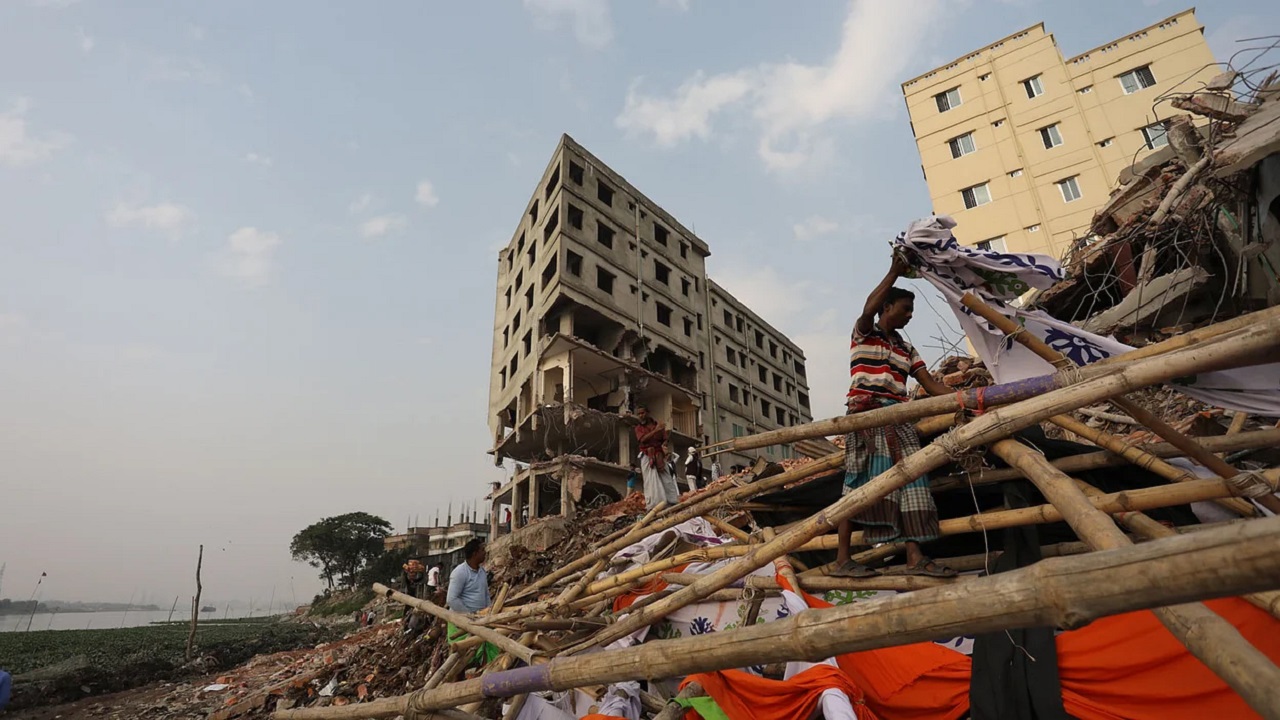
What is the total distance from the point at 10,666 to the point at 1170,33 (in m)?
51.5

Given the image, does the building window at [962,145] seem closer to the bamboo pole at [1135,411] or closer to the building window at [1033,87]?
the building window at [1033,87]

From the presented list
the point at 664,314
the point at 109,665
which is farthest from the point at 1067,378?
the point at 664,314

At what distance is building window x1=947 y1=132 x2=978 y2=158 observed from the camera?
23.9 metres

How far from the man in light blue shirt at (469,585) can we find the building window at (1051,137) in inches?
1060

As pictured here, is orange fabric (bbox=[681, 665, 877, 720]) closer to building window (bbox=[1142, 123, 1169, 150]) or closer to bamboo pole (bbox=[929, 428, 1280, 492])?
bamboo pole (bbox=[929, 428, 1280, 492])

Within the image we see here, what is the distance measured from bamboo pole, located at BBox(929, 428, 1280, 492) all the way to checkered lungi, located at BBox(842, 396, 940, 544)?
0.86ft

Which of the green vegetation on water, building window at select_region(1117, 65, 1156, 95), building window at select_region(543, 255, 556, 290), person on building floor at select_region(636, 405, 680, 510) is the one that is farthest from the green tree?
building window at select_region(1117, 65, 1156, 95)

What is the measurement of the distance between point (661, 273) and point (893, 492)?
91.5 ft

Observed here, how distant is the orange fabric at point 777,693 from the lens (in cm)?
333

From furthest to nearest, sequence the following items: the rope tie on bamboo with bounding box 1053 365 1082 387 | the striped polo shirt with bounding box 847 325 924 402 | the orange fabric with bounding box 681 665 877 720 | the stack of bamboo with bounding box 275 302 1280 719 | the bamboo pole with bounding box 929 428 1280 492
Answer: the striped polo shirt with bounding box 847 325 924 402, the bamboo pole with bounding box 929 428 1280 492, the orange fabric with bounding box 681 665 877 720, the rope tie on bamboo with bounding box 1053 365 1082 387, the stack of bamboo with bounding box 275 302 1280 719

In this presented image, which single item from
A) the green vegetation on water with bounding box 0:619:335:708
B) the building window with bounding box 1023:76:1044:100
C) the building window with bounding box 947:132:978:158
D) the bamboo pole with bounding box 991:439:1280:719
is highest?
the building window with bounding box 1023:76:1044:100

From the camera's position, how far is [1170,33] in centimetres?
2231

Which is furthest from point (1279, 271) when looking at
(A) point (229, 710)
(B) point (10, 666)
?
(B) point (10, 666)

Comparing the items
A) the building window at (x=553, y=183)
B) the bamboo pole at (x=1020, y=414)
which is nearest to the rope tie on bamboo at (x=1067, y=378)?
the bamboo pole at (x=1020, y=414)
